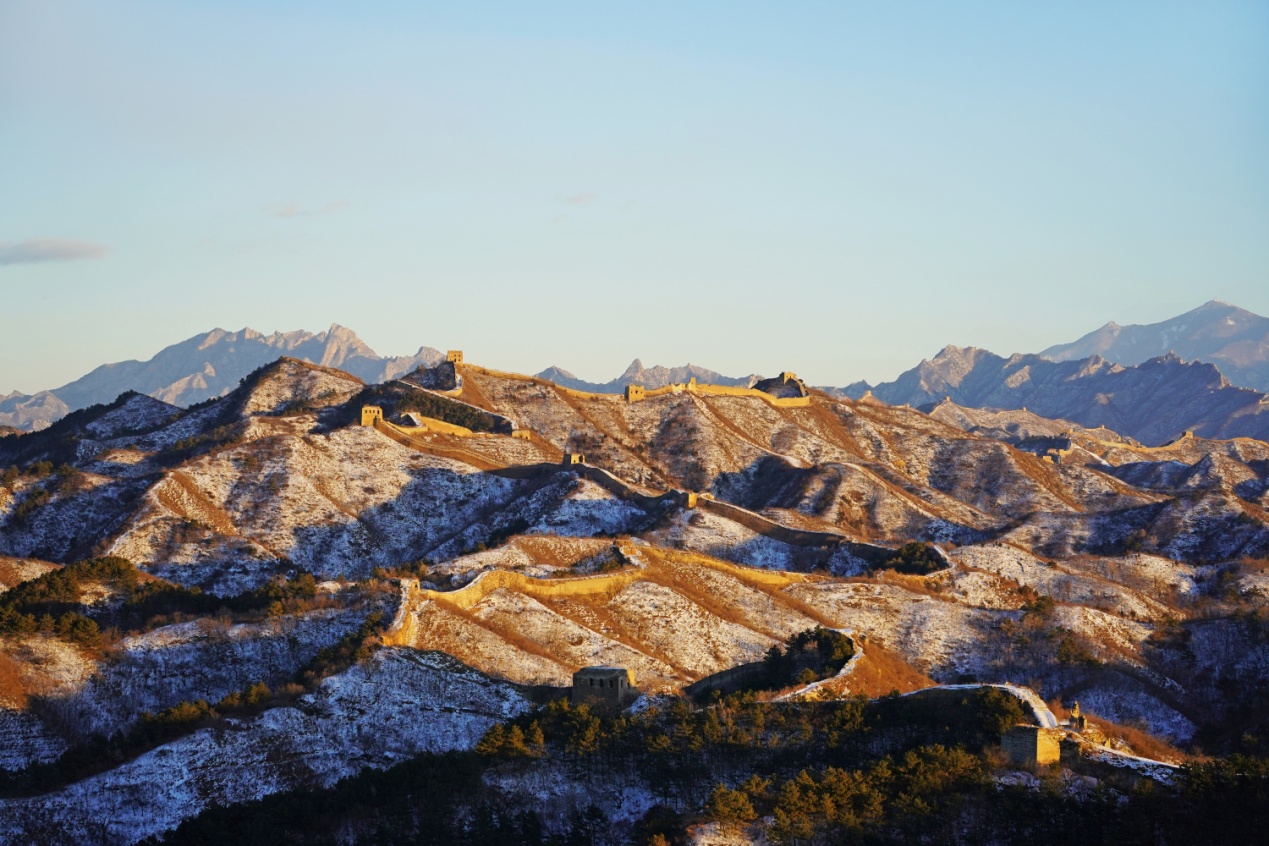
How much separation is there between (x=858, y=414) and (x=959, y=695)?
123347 mm

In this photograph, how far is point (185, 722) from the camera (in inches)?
2458

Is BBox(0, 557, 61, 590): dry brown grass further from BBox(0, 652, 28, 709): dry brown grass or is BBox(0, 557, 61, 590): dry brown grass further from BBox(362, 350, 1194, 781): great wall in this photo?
BBox(362, 350, 1194, 781): great wall

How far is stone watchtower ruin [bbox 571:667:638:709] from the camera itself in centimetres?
6488

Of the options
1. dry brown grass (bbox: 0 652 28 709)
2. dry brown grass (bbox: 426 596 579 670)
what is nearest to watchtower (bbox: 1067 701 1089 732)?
dry brown grass (bbox: 426 596 579 670)

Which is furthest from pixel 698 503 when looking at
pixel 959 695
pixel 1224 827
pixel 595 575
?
pixel 1224 827

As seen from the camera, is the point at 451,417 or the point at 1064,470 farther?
the point at 1064,470

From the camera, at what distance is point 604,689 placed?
65.3 metres

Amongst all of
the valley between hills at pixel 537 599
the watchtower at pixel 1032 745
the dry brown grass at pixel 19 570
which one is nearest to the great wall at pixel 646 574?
the watchtower at pixel 1032 745

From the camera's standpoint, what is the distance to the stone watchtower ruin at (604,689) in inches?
2554

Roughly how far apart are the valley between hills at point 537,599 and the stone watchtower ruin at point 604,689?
117cm

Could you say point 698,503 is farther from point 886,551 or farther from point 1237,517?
point 1237,517

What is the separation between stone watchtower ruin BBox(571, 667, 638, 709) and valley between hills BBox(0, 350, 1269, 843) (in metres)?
1.17

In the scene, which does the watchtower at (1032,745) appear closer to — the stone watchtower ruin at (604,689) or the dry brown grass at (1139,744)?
the dry brown grass at (1139,744)

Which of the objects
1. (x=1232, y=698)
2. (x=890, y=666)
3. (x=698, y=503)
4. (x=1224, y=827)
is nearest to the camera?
(x=1224, y=827)
